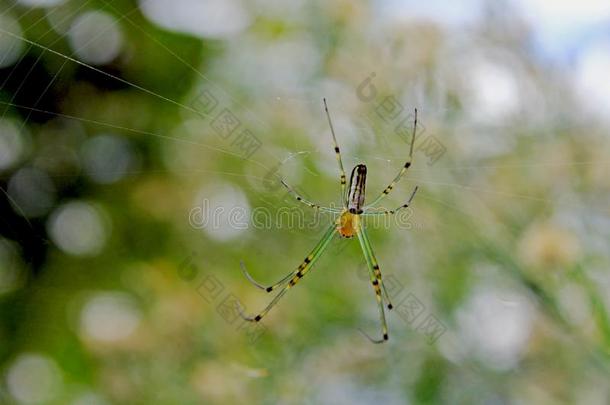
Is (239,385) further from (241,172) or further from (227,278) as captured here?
(241,172)

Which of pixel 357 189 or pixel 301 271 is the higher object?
pixel 357 189

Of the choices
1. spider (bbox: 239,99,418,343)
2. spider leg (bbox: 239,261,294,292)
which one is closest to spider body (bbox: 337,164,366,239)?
spider (bbox: 239,99,418,343)

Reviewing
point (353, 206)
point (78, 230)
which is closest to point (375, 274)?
point (353, 206)

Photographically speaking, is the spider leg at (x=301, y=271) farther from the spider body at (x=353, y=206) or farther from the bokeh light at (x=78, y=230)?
the bokeh light at (x=78, y=230)

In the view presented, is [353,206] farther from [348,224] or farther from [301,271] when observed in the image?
[301,271]

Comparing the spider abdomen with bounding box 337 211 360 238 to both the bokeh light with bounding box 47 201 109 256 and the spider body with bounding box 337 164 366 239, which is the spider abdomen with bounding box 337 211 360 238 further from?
the bokeh light with bounding box 47 201 109 256

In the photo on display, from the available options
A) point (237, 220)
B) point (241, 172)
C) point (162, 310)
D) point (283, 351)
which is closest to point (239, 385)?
point (283, 351)

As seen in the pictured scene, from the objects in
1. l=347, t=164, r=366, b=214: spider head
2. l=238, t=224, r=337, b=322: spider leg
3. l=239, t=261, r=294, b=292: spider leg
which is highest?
l=347, t=164, r=366, b=214: spider head
